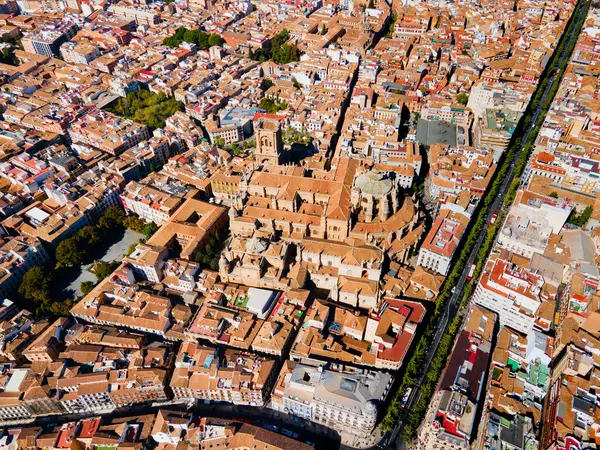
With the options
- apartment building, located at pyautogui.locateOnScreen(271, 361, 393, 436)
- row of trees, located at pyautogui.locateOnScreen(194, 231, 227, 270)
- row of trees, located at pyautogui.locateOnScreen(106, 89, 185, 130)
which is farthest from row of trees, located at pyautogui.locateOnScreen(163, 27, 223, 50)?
apartment building, located at pyautogui.locateOnScreen(271, 361, 393, 436)

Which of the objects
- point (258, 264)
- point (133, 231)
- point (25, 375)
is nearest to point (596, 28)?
point (258, 264)

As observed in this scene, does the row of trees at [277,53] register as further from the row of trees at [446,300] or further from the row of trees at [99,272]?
the row of trees at [99,272]

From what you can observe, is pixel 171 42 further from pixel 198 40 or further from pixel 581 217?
pixel 581 217

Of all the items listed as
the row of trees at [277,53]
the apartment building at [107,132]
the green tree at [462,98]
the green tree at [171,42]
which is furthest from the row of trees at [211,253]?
the green tree at [171,42]

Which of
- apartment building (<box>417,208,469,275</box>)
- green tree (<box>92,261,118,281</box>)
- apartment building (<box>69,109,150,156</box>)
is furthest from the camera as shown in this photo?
apartment building (<box>69,109,150,156</box>)

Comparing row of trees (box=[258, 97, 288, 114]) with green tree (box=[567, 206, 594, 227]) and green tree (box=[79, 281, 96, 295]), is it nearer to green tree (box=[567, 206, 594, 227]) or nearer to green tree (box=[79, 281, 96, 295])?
green tree (box=[79, 281, 96, 295])

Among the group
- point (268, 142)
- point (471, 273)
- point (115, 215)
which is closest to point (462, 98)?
point (471, 273)

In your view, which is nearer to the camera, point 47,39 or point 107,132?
point 107,132
